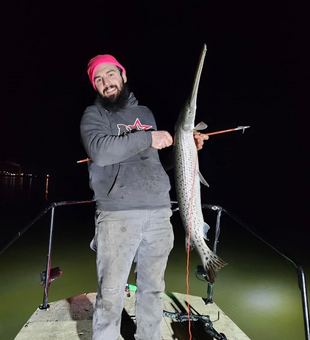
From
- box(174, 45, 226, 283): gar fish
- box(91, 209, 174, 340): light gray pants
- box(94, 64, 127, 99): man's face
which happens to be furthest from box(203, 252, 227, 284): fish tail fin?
box(94, 64, 127, 99): man's face

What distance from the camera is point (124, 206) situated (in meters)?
2.23

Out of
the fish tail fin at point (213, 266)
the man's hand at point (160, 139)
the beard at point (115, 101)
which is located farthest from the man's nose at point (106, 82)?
the fish tail fin at point (213, 266)

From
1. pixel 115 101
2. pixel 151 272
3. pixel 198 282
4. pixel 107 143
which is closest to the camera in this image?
pixel 107 143

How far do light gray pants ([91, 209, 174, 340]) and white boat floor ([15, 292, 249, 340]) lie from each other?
74 centimetres

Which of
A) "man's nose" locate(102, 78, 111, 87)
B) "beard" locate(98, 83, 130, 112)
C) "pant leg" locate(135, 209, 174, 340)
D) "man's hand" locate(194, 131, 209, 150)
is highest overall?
"man's nose" locate(102, 78, 111, 87)

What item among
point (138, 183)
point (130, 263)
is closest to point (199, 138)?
point (138, 183)

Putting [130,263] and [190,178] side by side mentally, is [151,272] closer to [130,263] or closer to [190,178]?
[130,263]

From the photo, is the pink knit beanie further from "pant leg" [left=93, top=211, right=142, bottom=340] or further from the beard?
"pant leg" [left=93, top=211, right=142, bottom=340]

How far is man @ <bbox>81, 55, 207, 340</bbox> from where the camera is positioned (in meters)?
2.16

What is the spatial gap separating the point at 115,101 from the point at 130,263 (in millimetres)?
1483

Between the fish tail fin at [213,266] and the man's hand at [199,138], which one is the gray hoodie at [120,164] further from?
the fish tail fin at [213,266]

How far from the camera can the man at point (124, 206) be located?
216 centimetres

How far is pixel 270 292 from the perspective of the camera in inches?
268

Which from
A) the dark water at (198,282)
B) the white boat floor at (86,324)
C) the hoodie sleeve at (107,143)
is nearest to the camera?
the hoodie sleeve at (107,143)
